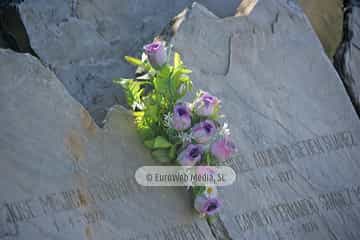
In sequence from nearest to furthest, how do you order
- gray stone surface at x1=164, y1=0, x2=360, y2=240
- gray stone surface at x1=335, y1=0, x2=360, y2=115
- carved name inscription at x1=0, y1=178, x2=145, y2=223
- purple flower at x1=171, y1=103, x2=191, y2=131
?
carved name inscription at x1=0, y1=178, x2=145, y2=223
purple flower at x1=171, y1=103, x2=191, y2=131
gray stone surface at x1=164, y1=0, x2=360, y2=240
gray stone surface at x1=335, y1=0, x2=360, y2=115

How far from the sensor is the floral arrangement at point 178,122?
2.77 meters

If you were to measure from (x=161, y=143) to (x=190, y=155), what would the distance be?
4.4 inches

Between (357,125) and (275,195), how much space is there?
53cm

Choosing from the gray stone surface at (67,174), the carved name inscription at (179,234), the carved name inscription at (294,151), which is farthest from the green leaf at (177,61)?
the carved name inscription at (179,234)

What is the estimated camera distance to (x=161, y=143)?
280 cm

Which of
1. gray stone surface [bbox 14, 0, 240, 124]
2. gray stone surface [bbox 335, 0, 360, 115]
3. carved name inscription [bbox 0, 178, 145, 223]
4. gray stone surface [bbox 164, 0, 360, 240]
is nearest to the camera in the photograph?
carved name inscription [bbox 0, 178, 145, 223]

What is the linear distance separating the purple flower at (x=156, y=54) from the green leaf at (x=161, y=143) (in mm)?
250

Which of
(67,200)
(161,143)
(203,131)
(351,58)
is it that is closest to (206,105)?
(203,131)

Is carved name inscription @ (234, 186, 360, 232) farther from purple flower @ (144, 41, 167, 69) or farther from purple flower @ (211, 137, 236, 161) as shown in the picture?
purple flower @ (144, 41, 167, 69)

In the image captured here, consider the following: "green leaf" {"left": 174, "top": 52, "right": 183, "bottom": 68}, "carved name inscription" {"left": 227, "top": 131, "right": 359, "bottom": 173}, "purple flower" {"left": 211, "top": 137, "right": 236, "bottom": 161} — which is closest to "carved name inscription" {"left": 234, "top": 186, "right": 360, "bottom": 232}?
"carved name inscription" {"left": 227, "top": 131, "right": 359, "bottom": 173}

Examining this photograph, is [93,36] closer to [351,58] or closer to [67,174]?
[67,174]

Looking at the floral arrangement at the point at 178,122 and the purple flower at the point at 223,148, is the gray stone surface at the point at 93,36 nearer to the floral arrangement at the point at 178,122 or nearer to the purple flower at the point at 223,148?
the floral arrangement at the point at 178,122

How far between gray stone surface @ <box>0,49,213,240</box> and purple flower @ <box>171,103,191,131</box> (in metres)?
0.18

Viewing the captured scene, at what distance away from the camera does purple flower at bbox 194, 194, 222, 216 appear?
2.77 m
